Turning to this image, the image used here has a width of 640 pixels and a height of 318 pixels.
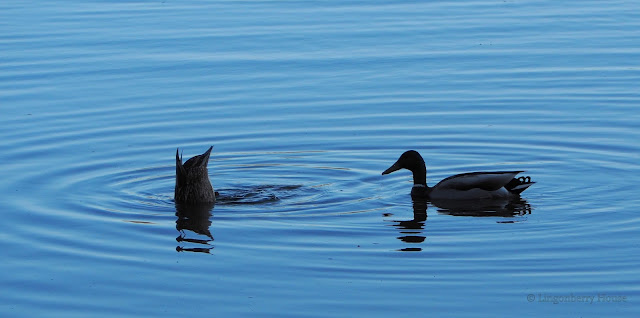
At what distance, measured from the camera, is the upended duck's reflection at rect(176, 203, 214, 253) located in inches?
426

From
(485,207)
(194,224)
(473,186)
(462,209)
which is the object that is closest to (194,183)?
(194,224)

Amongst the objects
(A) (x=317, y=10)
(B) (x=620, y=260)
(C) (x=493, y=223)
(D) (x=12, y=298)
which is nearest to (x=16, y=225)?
(D) (x=12, y=298)

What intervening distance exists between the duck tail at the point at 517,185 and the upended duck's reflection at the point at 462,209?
4.3 inches

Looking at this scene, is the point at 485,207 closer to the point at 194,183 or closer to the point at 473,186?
the point at 473,186

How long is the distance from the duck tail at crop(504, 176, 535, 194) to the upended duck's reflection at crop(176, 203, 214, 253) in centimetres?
323

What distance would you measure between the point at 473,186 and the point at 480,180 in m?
0.11

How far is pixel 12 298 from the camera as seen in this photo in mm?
9281

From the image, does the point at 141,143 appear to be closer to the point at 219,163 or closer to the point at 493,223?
the point at 219,163

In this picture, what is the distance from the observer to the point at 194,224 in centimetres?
1180

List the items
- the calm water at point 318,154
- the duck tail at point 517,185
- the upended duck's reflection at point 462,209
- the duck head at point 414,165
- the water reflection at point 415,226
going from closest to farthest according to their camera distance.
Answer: the calm water at point 318,154 → the water reflection at point 415,226 → the upended duck's reflection at point 462,209 → the duck tail at point 517,185 → the duck head at point 414,165

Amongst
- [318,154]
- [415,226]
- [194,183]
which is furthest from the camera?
[318,154]

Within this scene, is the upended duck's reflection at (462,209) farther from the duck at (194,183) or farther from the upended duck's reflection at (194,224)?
the duck at (194,183)

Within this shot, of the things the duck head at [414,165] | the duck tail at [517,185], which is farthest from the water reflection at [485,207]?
the duck head at [414,165]

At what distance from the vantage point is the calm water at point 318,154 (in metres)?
9.28
